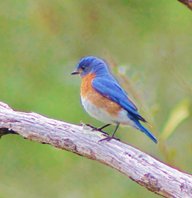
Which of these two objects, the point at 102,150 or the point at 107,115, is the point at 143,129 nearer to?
the point at 107,115

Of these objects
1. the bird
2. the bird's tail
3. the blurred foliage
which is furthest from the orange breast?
the blurred foliage

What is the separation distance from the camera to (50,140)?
6.56 metres

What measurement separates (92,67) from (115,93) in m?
0.42

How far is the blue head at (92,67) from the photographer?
7391 mm

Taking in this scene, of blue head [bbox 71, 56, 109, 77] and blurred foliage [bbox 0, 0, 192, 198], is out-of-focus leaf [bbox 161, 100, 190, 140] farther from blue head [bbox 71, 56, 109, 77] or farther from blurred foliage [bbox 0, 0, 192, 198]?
blurred foliage [bbox 0, 0, 192, 198]

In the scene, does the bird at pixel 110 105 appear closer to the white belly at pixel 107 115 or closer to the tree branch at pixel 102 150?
the white belly at pixel 107 115

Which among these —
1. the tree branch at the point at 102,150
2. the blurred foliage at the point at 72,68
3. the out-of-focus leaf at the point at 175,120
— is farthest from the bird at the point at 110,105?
the blurred foliage at the point at 72,68

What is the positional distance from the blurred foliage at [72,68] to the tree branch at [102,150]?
6.09ft

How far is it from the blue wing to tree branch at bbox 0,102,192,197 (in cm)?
38

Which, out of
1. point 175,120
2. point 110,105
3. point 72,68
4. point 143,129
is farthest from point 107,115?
point 72,68

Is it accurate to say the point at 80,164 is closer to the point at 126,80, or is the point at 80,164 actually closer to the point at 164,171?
the point at 126,80

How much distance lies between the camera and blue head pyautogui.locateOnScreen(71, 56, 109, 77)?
7391mm

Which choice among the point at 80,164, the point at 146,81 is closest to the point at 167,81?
the point at 146,81

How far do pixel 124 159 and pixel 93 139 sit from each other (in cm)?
24
